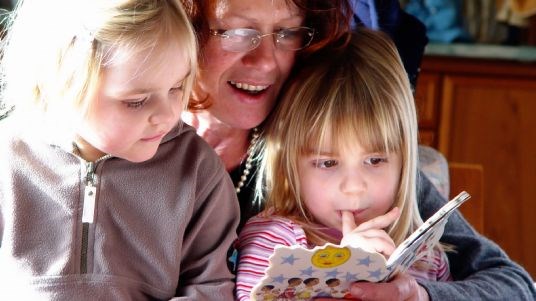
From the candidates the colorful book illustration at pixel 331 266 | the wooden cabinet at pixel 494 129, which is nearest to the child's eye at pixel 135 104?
the colorful book illustration at pixel 331 266

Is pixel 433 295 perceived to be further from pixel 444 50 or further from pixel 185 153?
pixel 444 50

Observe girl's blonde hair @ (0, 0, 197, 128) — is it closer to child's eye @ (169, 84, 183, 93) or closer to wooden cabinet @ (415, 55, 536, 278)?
child's eye @ (169, 84, 183, 93)

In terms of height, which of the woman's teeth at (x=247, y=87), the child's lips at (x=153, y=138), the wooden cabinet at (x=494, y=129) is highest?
the child's lips at (x=153, y=138)

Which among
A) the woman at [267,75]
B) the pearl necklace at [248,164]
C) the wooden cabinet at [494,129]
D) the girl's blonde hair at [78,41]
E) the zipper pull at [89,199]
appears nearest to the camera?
the girl's blonde hair at [78,41]

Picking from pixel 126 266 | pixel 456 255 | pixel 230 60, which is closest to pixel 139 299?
pixel 126 266

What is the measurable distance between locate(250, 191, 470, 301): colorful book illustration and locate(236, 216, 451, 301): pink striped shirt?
0.09 metres

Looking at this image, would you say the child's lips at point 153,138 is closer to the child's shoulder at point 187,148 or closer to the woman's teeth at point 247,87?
the child's shoulder at point 187,148

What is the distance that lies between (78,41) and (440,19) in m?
2.19

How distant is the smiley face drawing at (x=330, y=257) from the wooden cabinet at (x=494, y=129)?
1910mm

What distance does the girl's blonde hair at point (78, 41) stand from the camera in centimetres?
124

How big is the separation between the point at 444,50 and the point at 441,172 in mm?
1260

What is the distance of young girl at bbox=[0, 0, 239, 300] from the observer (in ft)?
4.12

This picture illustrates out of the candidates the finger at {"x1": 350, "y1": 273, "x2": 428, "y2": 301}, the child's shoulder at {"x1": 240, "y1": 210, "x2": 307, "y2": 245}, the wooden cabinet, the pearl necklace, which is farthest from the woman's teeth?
the wooden cabinet

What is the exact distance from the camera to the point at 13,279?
137 centimetres
